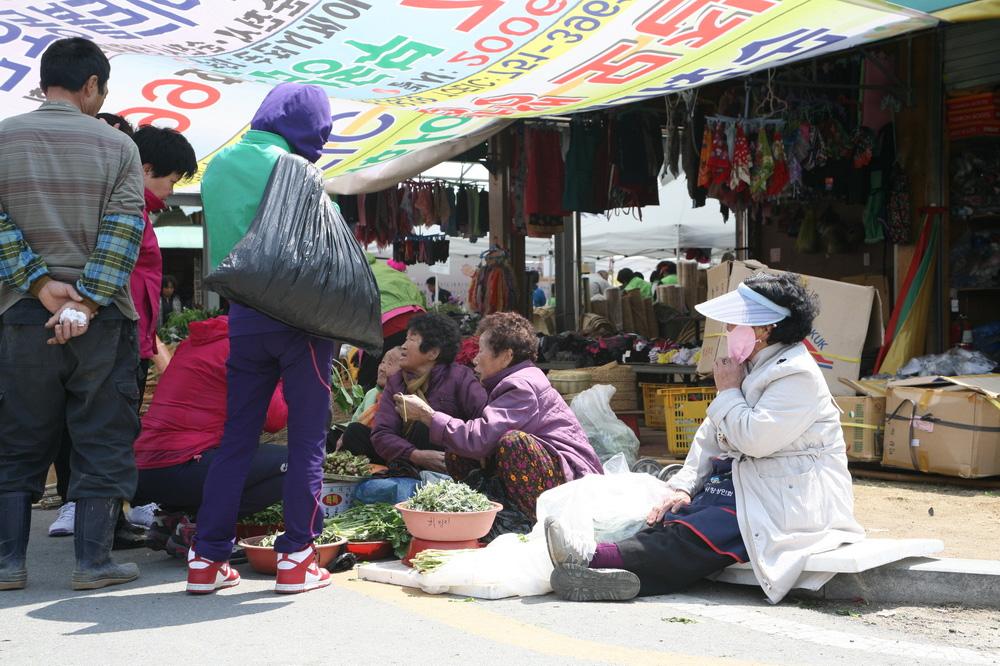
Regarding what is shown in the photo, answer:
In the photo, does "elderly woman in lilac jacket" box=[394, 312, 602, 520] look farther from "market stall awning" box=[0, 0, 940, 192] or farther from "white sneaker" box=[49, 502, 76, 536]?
"white sneaker" box=[49, 502, 76, 536]

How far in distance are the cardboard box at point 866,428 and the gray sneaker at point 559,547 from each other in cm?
378

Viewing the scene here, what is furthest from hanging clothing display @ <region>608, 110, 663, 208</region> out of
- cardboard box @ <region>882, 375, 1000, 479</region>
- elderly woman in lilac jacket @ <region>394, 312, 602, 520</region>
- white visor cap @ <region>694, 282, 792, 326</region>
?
white visor cap @ <region>694, 282, 792, 326</region>

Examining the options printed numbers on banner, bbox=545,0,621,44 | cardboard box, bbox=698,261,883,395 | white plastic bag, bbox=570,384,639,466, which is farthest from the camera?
cardboard box, bbox=698,261,883,395

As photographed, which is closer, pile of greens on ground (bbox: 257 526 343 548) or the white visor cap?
the white visor cap

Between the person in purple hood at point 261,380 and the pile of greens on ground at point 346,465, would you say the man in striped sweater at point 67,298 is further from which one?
the pile of greens on ground at point 346,465

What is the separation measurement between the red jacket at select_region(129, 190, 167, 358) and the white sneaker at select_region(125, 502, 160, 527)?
4.21 feet

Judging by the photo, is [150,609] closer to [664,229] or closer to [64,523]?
[64,523]

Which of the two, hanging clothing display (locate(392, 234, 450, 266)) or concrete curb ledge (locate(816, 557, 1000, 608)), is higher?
hanging clothing display (locate(392, 234, 450, 266))

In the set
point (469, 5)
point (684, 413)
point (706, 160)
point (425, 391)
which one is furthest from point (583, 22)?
point (706, 160)

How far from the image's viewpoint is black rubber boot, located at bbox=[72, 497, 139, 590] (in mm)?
4164

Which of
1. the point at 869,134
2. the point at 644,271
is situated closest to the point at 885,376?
the point at 869,134

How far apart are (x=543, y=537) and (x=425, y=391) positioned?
4.39 feet

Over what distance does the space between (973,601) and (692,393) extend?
402 centimetres

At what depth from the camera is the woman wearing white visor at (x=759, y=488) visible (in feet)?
13.3
